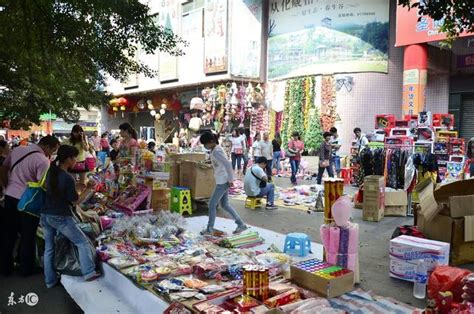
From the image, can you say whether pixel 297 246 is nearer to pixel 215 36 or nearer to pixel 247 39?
pixel 247 39

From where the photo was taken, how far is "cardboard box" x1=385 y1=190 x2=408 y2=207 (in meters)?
8.13

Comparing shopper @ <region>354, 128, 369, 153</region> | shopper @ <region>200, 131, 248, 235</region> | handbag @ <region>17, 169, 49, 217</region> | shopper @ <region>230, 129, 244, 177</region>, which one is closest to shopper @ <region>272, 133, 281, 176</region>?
shopper @ <region>230, 129, 244, 177</region>

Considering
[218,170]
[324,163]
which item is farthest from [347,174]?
[218,170]

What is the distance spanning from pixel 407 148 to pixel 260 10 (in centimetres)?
1167

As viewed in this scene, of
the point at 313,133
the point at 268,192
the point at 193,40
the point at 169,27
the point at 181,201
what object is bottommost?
the point at 181,201

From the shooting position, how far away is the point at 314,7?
1633cm

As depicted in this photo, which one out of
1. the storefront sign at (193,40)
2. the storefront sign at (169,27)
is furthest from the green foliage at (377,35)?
the storefront sign at (169,27)

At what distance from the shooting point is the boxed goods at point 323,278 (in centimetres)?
365

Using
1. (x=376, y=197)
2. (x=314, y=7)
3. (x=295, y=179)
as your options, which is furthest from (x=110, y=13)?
(x=314, y=7)

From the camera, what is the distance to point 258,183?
8.77 meters

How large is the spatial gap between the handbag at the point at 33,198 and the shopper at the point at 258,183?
470cm

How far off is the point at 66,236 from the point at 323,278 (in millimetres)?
2854

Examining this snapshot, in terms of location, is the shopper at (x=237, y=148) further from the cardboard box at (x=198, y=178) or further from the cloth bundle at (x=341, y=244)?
the cloth bundle at (x=341, y=244)

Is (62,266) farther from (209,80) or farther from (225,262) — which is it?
(209,80)
